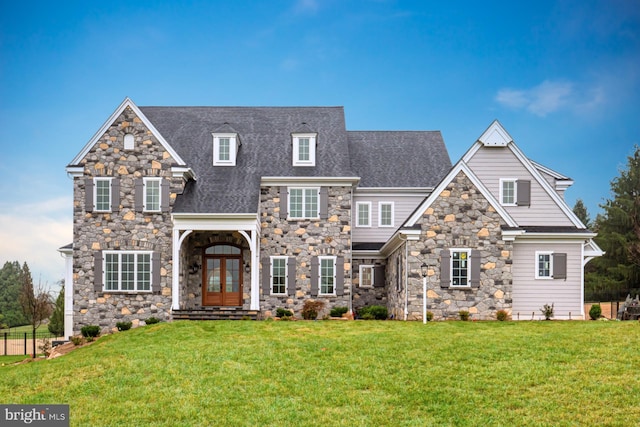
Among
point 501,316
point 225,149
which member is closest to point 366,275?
point 501,316

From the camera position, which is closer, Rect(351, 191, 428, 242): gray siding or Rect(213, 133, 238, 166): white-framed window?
Rect(213, 133, 238, 166): white-framed window

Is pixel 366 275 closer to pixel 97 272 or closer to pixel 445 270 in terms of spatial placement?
pixel 445 270

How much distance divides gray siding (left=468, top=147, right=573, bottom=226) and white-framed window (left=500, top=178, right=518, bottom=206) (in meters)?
0.13

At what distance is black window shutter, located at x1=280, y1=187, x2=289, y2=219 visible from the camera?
87.2 ft

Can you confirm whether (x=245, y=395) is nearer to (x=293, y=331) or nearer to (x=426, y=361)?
(x=426, y=361)

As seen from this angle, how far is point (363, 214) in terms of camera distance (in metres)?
29.1

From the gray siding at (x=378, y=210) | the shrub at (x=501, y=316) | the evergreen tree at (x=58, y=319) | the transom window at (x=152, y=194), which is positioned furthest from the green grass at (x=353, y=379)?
the evergreen tree at (x=58, y=319)

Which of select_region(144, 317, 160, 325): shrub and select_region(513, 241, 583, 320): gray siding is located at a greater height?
select_region(513, 241, 583, 320): gray siding

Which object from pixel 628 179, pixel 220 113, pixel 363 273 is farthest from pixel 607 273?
pixel 220 113

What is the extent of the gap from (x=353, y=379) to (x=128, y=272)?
14.2m

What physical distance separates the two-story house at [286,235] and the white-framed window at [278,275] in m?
0.04

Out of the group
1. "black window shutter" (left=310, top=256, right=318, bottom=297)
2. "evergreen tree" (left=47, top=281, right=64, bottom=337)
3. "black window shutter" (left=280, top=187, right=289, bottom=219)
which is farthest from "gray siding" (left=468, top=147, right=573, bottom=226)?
"evergreen tree" (left=47, top=281, right=64, bottom=337)

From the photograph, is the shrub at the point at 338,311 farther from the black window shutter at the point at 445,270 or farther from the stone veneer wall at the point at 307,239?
the black window shutter at the point at 445,270

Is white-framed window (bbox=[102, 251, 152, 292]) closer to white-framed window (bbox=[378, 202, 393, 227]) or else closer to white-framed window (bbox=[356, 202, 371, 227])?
white-framed window (bbox=[356, 202, 371, 227])
